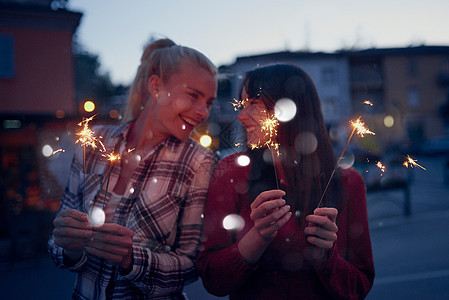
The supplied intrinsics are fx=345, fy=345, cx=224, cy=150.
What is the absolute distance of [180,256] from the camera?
1434 millimetres

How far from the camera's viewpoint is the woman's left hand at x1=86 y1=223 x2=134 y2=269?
1.18 metres

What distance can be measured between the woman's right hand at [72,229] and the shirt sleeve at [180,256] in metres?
0.21

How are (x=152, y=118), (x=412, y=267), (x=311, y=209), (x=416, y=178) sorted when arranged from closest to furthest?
(x=311, y=209) < (x=152, y=118) < (x=412, y=267) < (x=416, y=178)

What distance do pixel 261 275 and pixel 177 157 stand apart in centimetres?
62

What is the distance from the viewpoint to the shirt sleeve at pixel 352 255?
1.25 metres

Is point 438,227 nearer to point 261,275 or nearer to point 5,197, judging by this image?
point 261,275

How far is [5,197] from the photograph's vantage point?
7230mm

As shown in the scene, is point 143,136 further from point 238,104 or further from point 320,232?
point 320,232

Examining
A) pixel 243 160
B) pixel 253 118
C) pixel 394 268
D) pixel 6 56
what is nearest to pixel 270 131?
pixel 253 118

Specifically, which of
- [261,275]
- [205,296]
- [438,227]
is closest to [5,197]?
[205,296]

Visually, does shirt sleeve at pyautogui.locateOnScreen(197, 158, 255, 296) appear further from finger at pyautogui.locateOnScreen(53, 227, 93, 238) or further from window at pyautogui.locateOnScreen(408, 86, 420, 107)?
window at pyautogui.locateOnScreen(408, 86, 420, 107)

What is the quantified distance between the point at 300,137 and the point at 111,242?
804 millimetres

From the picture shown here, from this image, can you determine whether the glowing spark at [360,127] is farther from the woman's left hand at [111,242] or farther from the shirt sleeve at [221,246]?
the woman's left hand at [111,242]

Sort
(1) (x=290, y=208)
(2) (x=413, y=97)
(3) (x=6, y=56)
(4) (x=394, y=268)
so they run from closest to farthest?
(1) (x=290, y=208), (4) (x=394, y=268), (3) (x=6, y=56), (2) (x=413, y=97)
